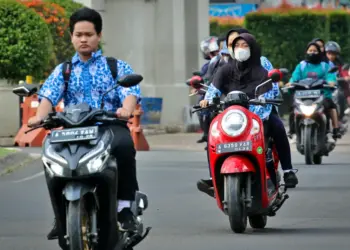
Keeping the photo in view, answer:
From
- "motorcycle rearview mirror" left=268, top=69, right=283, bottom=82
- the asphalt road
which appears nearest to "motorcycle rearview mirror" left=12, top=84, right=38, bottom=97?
the asphalt road

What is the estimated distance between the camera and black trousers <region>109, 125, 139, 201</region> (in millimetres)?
8570

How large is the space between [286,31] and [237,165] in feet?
90.6

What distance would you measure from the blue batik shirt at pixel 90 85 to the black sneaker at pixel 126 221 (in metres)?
0.73

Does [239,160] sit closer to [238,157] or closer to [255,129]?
[238,157]

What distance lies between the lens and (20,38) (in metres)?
25.3

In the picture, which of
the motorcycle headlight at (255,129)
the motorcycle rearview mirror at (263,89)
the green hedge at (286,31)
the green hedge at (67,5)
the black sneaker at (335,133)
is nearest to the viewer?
the motorcycle headlight at (255,129)

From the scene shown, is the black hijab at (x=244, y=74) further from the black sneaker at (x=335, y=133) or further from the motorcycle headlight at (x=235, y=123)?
the black sneaker at (x=335, y=133)

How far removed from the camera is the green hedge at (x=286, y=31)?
3816cm

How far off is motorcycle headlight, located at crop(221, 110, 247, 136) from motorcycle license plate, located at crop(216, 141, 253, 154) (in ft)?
0.26

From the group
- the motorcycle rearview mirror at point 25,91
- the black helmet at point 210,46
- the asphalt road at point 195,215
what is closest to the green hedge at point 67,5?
the black helmet at point 210,46

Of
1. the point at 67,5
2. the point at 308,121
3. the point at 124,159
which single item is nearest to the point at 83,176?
the point at 124,159

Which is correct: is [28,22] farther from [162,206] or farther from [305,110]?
[162,206]

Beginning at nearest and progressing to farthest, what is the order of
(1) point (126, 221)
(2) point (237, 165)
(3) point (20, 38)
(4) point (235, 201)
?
(1) point (126, 221) → (4) point (235, 201) → (2) point (237, 165) → (3) point (20, 38)

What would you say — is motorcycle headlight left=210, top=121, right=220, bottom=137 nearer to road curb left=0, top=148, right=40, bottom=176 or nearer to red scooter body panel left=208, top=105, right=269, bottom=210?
red scooter body panel left=208, top=105, right=269, bottom=210
